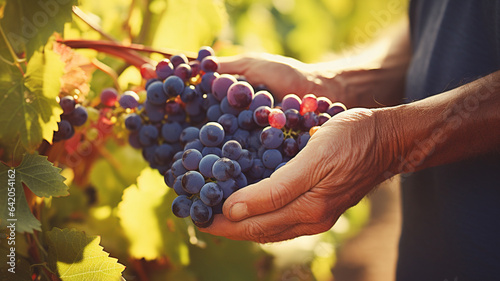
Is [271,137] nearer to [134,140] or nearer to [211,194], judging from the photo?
[211,194]

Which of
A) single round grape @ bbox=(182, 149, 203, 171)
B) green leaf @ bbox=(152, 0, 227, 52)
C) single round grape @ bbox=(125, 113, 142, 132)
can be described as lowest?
single round grape @ bbox=(182, 149, 203, 171)

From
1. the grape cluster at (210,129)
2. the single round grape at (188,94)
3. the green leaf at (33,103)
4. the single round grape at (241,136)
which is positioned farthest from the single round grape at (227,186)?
the green leaf at (33,103)

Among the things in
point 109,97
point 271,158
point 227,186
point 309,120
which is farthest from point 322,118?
point 109,97

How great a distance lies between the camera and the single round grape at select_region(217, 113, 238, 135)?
81 cm

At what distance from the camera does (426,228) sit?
1224 mm

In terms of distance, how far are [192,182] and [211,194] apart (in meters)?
0.04

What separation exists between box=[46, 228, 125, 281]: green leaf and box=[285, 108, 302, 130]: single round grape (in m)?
0.40

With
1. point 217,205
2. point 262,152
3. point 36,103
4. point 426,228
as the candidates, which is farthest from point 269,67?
point 426,228

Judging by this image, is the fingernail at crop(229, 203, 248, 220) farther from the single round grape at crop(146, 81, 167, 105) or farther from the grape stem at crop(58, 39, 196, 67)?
the grape stem at crop(58, 39, 196, 67)

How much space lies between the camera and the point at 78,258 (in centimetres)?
71

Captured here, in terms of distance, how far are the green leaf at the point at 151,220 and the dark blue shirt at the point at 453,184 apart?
71 centimetres

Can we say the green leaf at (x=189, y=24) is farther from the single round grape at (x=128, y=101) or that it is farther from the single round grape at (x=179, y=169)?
the single round grape at (x=179, y=169)

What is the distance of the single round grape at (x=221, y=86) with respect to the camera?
33.0 inches

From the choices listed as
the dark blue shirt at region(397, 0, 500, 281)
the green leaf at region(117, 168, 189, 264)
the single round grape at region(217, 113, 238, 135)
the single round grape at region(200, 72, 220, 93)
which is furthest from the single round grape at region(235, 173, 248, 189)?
the dark blue shirt at region(397, 0, 500, 281)
